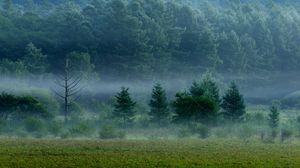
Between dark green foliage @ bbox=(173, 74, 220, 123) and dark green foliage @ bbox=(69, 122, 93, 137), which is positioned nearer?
dark green foliage @ bbox=(69, 122, 93, 137)

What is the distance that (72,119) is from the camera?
47.7 metres

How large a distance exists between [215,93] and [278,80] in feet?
140

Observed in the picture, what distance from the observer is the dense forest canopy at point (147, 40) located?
77125mm

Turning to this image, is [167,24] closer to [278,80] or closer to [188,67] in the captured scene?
[188,67]

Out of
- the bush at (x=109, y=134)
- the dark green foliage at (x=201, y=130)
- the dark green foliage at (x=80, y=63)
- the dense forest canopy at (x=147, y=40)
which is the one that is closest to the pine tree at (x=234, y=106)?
the dark green foliage at (x=201, y=130)

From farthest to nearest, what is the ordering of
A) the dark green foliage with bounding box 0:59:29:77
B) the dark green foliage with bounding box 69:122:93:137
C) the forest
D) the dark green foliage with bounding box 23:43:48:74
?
the dark green foliage with bounding box 23:43:48:74
the dark green foliage with bounding box 0:59:29:77
the forest
the dark green foliage with bounding box 69:122:93:137

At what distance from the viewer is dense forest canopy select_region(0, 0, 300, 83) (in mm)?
77125

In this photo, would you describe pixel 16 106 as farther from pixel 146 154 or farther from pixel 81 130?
pixel 146 154

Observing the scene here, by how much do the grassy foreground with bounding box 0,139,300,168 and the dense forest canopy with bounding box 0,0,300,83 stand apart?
3503cm

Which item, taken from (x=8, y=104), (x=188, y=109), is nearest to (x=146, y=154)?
(x=188, y=109)

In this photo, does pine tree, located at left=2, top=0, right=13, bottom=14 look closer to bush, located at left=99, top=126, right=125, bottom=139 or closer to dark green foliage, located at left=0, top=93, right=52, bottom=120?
dark green foliage, located at left=0, top=93, right=52, bottom=120

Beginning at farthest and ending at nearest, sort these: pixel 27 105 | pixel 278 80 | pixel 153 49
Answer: pixel 278 80 → pixel 153 49 → pixel 27 105

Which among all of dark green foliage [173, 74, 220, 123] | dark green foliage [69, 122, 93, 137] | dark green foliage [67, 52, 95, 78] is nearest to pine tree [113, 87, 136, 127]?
dark green foliage [173, 74, 220, 123]

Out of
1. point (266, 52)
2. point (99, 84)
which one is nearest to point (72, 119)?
point (99, 84)
